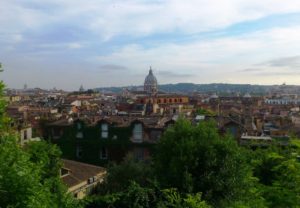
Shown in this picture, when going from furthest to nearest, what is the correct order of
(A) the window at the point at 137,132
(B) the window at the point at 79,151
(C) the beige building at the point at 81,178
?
(B) the window at the point at 79,151
(A) the window at the point at 137,132
(C) the beige building at the point at 81,178

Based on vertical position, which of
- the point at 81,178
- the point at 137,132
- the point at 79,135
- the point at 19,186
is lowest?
the point at 81,178

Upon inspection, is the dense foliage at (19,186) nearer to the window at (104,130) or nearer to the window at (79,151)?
the window at (104,130)

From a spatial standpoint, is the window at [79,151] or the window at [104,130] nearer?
the window at [104,130]

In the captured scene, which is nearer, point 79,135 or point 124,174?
point 124,174

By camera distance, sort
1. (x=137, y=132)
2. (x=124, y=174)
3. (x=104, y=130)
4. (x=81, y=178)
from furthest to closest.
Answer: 1. (x=104, y=130)
2. (x=137, y=132)
3. (x=81, y=178)
4. (x=124, y=174)

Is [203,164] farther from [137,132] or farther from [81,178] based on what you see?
→ [137,132]

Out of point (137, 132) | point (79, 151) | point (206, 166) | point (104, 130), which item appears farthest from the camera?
point (79, 151)

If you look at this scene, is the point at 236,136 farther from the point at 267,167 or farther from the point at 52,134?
the point at 52,134

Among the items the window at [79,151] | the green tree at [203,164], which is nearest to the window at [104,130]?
the window at [79,151]

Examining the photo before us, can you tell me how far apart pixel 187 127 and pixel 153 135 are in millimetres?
12544

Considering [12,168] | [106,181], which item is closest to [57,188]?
[12,168]

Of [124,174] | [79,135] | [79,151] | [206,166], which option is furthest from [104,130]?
[206,166]

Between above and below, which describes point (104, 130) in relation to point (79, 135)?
above

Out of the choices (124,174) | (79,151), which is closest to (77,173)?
(124,174)
